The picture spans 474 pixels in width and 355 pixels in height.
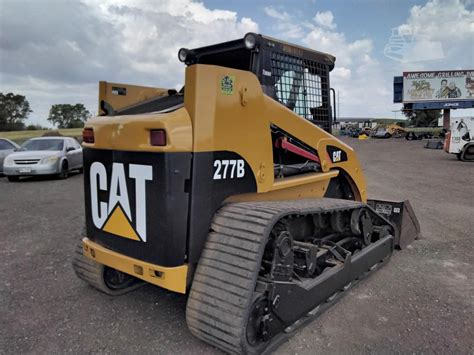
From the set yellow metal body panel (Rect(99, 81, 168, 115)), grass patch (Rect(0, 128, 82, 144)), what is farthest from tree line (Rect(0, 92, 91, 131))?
yellow metal body panel (Rect(99, 81, 168, 115))

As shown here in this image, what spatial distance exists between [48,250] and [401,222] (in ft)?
15.7

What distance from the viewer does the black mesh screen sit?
419 centimetres

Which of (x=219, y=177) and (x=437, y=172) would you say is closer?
(x=219, y=177)

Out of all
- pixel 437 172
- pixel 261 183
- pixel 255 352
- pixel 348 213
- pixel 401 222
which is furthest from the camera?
pixel 437 172

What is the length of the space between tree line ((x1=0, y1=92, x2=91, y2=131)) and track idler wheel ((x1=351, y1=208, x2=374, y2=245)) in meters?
56.4

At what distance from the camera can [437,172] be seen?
15.1m

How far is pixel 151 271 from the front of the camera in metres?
3.01

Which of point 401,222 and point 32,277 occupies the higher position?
point 401,222

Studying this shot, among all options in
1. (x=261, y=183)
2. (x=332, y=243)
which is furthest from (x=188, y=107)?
(x=332, y=243)

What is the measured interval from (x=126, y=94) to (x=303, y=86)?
1890mm

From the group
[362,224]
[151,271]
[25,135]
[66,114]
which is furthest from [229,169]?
[66,114]

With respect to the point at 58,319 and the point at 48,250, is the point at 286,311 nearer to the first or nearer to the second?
the point at 58,319

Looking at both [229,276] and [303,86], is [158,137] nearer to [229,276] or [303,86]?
[229,276]

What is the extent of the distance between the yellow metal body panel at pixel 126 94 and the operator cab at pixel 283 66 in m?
0.48
